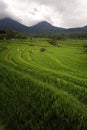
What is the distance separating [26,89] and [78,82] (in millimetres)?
6529

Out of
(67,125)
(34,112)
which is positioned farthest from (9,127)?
(67,125)

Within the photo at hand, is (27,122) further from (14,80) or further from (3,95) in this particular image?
(14,80)

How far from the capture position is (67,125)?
10766 mm

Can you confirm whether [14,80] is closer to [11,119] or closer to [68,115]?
[11,119]

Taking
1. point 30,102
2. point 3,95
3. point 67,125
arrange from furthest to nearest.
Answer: point 3,95 → point 30,102 → point 67,125

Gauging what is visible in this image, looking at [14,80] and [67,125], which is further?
[14,80]

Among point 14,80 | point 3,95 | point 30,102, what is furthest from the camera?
point 14,80

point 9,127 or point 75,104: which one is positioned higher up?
point 75,104

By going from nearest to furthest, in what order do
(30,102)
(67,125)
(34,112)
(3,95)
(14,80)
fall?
(67,125) → (34,112) → (30,102) → (3,95) → (14,80)

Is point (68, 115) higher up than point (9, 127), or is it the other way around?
point (68, 115)

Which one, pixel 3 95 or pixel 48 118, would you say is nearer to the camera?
pixel 48 118

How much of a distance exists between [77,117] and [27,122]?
127 inches

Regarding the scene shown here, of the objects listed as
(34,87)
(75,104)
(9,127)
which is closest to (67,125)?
(75,104)

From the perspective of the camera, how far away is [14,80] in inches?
777
